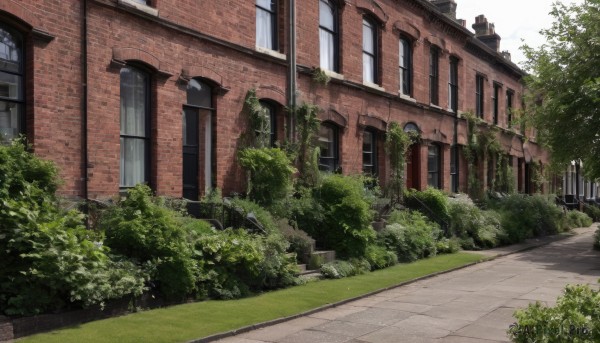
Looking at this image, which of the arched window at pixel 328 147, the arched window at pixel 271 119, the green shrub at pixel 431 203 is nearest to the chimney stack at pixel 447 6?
the green shrub at pixel 431 203

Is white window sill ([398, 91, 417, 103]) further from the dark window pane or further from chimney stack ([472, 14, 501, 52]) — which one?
chimney stack ([472, 14, 501, 52])

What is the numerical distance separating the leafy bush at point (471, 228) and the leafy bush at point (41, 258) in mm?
12408

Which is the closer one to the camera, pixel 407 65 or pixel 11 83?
pixel 11 83

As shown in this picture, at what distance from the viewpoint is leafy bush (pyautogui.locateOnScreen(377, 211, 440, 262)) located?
50.2ft

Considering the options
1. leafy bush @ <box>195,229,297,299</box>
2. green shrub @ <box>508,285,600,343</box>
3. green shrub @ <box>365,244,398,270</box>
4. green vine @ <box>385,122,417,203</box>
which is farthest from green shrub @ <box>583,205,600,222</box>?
green shrub @ <box>508,285,600,343</box>

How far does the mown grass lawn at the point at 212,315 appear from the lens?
739cm

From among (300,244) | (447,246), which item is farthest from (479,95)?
(300,244)

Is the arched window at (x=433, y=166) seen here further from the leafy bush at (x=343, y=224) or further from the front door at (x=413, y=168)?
the leafy bush at (x=343, y=224)

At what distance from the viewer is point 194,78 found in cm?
1315

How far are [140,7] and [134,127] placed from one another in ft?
7.23

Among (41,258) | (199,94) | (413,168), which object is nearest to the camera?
(41,258)

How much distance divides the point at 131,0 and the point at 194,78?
6.89 feet

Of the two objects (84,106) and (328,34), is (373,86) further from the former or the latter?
(84,106)

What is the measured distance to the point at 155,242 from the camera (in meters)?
9.17
